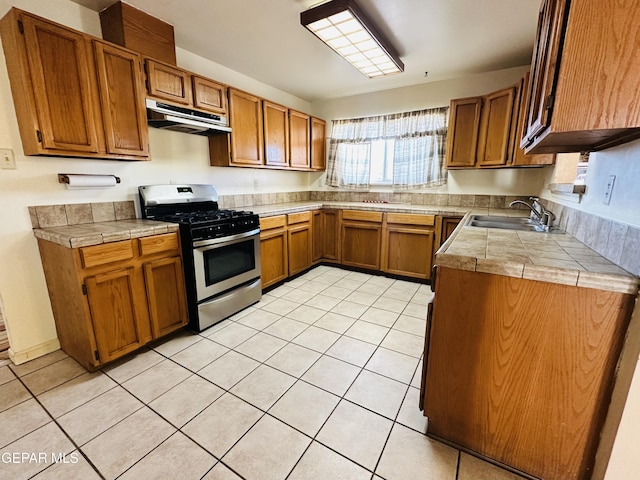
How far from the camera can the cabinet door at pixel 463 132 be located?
305 centimetres

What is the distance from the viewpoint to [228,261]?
8.22 ft

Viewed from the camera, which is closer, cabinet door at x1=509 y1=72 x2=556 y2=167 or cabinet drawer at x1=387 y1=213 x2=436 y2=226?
cabinet door at x1=509 y1=72 x2=556 y2=167

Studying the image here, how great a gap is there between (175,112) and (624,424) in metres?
2.99

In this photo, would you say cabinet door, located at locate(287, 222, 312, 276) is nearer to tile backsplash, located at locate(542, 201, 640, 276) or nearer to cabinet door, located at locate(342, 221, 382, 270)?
cabinet door, located at locate(342, 221, 382, 270)

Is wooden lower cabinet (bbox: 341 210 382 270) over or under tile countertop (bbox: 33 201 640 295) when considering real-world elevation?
under

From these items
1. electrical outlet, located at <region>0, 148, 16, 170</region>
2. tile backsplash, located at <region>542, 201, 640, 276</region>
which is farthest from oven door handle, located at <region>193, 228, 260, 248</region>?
tile backsplash, located at <region>542, 201, 640, 276</region>

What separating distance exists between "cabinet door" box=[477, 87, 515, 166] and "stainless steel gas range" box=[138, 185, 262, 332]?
256cm

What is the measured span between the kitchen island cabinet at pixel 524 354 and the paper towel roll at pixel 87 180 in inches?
93.7

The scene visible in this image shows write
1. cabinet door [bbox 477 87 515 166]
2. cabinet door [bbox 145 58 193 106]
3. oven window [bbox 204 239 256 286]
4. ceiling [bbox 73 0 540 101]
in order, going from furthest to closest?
1. cabinet door [bbox 477 87 515 166]
2. oven window [bbox 204 239 256 286]
3. cabinet door [bbox 145 58 193 106]
4. ceiling [bbox 73 0 540 101]

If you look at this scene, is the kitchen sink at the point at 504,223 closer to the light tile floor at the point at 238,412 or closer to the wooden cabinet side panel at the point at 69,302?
the light tile floor at the point at 238,412

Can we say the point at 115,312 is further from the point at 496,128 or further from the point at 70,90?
the point at 496,128

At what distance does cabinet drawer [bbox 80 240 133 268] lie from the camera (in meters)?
1.67

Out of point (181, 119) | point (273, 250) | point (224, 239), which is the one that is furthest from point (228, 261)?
point (181, 119)

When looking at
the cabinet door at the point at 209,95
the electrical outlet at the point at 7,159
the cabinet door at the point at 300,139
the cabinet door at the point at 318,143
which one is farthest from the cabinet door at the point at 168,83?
the cabinet door at the point at 318,143
